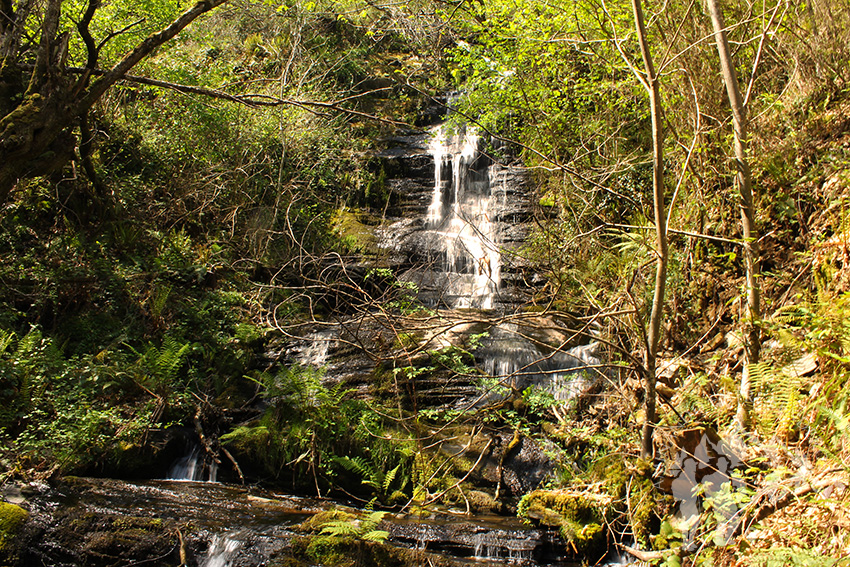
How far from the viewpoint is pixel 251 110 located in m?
12.9

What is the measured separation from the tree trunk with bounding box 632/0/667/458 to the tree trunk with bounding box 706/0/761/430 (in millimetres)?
610

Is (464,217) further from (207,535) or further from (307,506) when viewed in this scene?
(207,535)

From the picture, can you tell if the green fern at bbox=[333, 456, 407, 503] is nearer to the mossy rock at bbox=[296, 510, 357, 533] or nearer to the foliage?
the foliage

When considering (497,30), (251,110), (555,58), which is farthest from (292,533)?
(251,110)

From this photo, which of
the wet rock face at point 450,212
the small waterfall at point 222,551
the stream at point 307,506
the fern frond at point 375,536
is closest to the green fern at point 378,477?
the stream at point 307,506

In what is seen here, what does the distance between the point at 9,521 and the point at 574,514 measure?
4.80 metres

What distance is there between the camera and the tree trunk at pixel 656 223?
3590 millimetres

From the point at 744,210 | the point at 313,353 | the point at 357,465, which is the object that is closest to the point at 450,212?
the point at 313,353

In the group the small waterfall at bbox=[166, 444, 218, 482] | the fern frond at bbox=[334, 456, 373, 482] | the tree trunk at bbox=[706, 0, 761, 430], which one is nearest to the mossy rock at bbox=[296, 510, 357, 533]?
the fern frond at bbox=[334, 456, 373, 482]

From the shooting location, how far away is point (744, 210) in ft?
14.1

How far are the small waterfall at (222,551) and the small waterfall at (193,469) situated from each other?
7.01ft

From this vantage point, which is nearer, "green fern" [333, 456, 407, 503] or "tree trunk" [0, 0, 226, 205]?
"tree trunk" [0, 0, 226, 205]

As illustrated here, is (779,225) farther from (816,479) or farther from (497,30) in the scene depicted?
(497,30)

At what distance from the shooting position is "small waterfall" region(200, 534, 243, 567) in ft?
14.8
